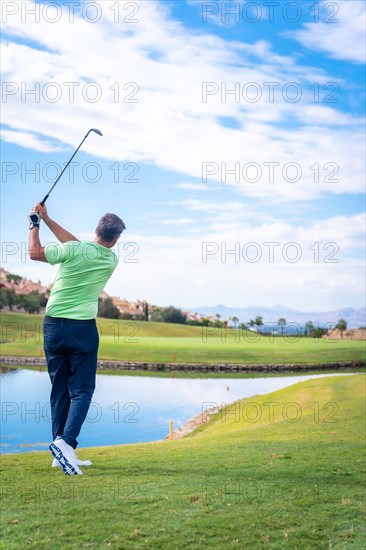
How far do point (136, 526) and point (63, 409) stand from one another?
1.80 m

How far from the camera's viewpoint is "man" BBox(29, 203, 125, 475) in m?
6.30

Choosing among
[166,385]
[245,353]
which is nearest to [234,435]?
[166,385]

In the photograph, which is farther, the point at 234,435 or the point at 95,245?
the point at 234,435

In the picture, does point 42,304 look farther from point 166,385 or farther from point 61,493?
point 61,493

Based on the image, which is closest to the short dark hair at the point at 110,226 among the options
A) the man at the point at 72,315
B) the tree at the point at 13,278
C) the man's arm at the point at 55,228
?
the man at the point at 72,315

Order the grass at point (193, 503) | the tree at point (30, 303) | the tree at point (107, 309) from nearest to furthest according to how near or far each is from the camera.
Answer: the grass at point (193, 503) < the tree at point (30, 303) < the tree at point (107, 309)

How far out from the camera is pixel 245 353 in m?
75.6

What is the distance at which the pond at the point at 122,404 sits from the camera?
90.4 feet

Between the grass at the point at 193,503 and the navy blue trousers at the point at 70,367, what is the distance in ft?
2.27

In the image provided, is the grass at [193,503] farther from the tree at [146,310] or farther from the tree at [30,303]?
the tree at [146,310]

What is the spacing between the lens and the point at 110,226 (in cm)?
644

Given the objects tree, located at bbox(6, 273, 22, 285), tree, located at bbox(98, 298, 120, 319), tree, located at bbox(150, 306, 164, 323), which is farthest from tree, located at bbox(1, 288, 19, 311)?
tree, located at bbox(6, 273, 22, 285)

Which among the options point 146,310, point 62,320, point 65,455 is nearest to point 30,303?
point 146,310

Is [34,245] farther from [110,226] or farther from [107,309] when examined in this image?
[107,309]
